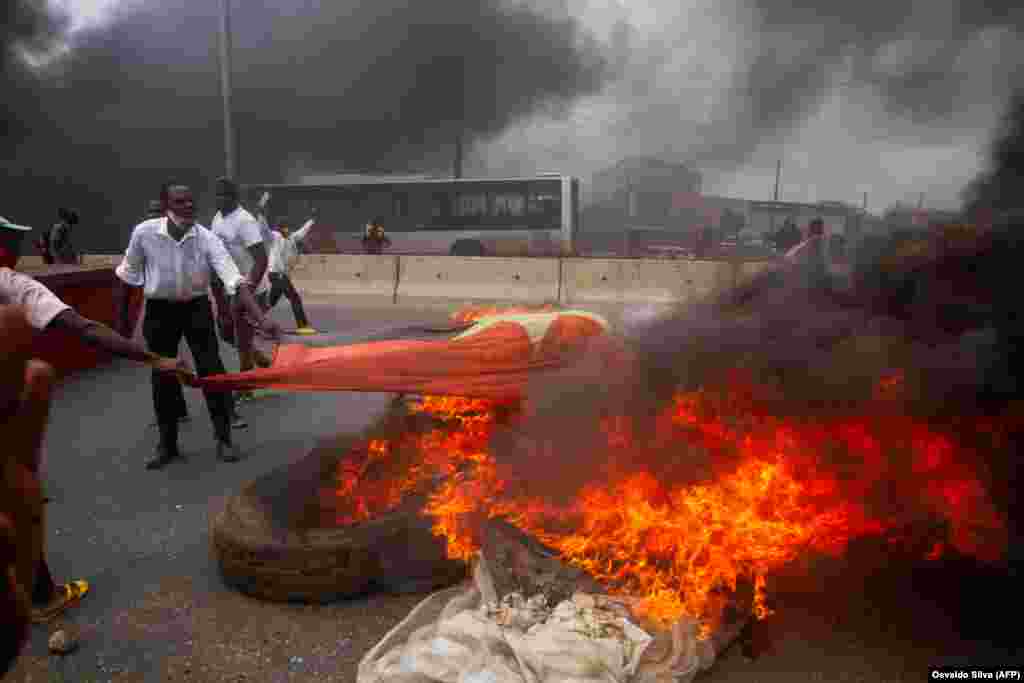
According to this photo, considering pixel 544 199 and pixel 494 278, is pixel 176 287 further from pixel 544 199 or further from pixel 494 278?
pixel 544 199

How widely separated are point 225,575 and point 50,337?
17.7ft

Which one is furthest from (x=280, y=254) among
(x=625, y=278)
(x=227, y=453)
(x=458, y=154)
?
(x=458, y=154)

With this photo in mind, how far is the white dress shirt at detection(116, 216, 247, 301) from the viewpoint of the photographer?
179 inches

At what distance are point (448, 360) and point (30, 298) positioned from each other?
6.07ft

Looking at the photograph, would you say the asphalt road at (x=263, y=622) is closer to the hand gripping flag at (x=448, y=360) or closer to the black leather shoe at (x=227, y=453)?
the black leather shoe at (x=227, y=453)

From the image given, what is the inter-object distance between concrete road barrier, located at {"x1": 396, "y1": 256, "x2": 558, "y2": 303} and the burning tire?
9.96m

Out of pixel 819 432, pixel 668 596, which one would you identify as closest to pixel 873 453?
pixel 819 432

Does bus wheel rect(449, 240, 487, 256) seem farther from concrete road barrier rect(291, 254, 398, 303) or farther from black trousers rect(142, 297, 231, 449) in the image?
black trousers rect(142, 297, 231, 449)

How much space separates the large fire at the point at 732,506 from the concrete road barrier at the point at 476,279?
996 cm

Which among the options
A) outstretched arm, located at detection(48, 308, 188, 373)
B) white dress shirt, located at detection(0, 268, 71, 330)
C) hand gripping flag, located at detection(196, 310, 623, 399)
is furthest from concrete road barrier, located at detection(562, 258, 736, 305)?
white dress shirt, located at detection(0, 268, 71, 330)

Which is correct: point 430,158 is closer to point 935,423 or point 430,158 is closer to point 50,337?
point 50,337

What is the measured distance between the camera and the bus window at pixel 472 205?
21.8 m

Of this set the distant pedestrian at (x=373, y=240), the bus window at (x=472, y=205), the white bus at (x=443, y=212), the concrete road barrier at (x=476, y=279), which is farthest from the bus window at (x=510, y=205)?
the concrete road barrier at (x=476, y=279)

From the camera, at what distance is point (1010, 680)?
2578mm
